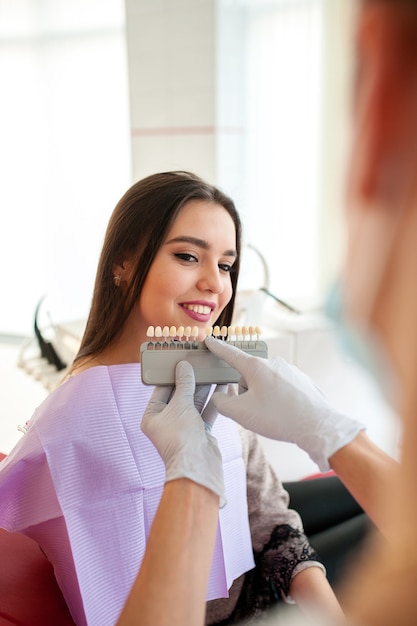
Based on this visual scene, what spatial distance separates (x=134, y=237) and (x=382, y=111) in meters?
1.03

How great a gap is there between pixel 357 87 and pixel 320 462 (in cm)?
67

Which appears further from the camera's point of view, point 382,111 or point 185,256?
point 185,256

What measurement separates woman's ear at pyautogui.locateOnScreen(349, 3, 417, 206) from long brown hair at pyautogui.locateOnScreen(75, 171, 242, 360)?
3.20 ft

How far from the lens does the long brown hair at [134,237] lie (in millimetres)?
1221

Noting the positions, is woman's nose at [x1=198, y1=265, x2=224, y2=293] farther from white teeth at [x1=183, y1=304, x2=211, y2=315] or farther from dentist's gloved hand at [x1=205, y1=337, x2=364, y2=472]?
A: dentist's gloved hand at [x1=205, y1=337, x2=364, y2=472]

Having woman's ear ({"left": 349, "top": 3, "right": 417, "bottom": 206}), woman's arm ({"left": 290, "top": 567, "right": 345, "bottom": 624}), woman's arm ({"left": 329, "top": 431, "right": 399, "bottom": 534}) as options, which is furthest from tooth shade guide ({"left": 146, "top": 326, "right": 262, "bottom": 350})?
woman's ear ({"left": 349, "top": 3, "right": 417, "bottom": 206})

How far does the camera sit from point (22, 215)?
3.75 m

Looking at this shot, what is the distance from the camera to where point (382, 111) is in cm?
25

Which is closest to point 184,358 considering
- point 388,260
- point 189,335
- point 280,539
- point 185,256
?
point 189,335

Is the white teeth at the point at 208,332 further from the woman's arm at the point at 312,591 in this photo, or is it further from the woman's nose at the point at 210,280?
the woman's arm at the point at 312,591

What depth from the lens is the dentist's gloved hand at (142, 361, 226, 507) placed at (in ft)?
2.47

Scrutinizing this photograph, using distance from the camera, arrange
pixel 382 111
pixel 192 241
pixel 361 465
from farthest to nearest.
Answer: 1. pixel 192 241
2. pixel 361 465
3. pixel 382 111

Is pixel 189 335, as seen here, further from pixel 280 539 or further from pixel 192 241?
pixel 280 539

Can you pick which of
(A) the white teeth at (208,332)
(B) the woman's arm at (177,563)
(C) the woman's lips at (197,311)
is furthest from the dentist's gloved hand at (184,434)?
(C) the woman's lips at (197,311)
